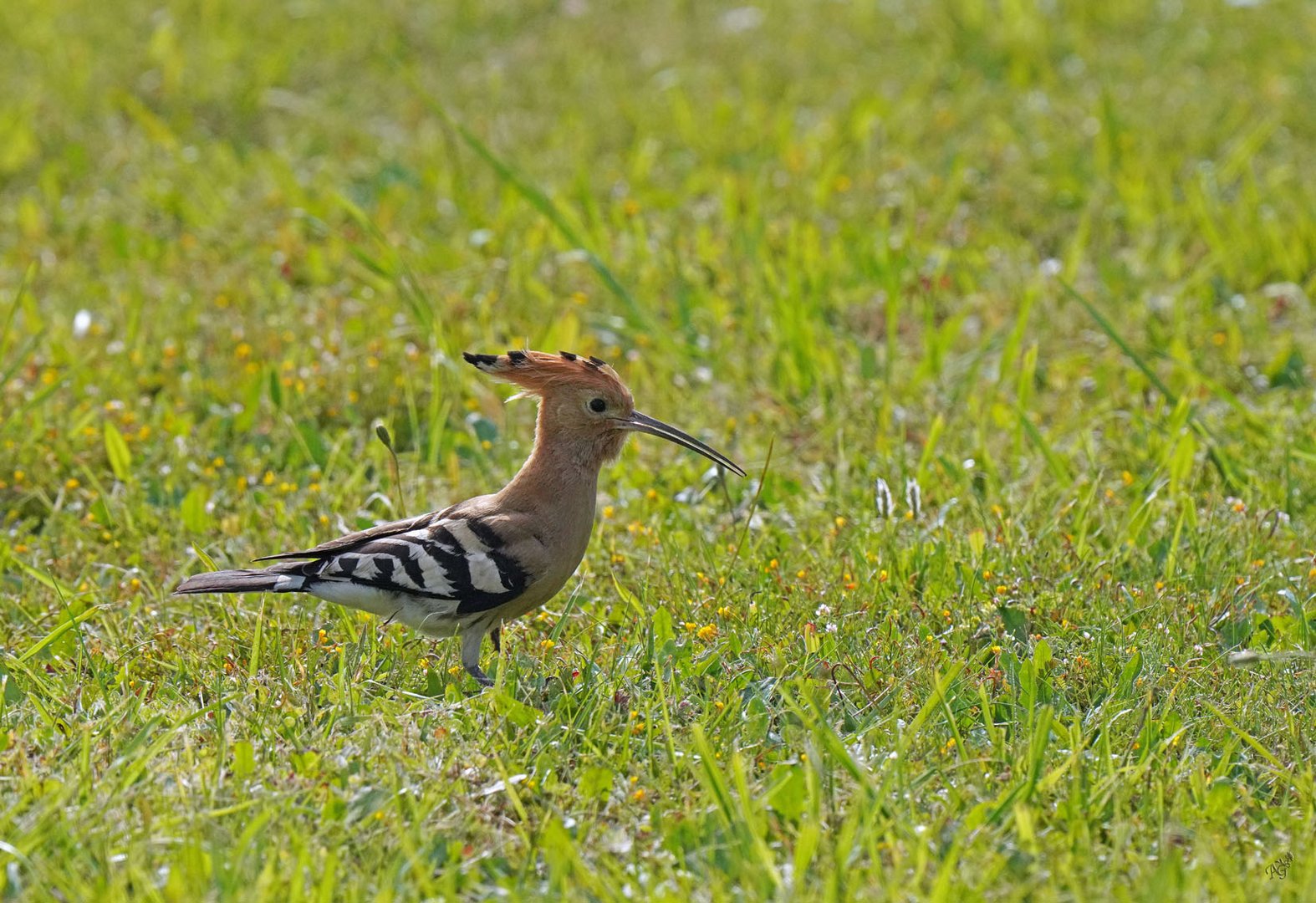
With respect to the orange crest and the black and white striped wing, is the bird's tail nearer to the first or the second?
the black and white striped wing

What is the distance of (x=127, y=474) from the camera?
459 centimetres

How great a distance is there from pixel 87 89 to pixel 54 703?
5417mm

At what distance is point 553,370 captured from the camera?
3.74 metres

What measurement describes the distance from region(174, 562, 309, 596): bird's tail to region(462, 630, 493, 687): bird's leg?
0.39m

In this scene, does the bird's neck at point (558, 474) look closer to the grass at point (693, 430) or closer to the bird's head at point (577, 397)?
the bird's head at point (577, 397)

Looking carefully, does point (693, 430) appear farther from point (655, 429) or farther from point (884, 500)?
point (655, 429)

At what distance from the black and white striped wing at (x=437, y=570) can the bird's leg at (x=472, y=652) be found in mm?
83

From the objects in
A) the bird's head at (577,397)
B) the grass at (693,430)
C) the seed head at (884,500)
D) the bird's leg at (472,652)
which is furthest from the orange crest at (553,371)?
the seed head at (884,500)

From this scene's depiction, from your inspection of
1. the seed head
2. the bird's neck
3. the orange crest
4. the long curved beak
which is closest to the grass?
the seed head

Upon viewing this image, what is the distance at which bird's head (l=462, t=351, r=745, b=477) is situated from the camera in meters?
3.72

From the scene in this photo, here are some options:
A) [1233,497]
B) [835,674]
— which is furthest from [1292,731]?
[1233,497]

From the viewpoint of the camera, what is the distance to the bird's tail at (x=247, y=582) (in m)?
3.46

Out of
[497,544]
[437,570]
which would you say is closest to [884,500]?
[497,544]

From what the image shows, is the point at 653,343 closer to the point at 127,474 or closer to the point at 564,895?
the point at 127,474
